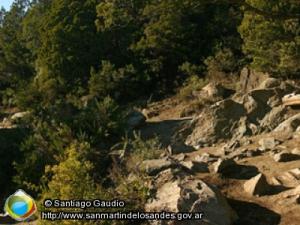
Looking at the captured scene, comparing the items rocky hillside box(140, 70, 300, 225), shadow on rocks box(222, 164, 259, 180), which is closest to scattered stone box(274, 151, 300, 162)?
rocky hillside box(140, 70, 300, 225)

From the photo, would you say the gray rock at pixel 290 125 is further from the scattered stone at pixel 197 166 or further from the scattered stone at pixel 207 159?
the scattered stone at pixel 197 166

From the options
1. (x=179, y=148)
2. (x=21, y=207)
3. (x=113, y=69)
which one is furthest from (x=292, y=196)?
(x=113, y=69)

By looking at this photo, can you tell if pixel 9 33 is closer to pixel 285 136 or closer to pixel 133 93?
pixel 133 93

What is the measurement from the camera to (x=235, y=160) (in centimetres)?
1043

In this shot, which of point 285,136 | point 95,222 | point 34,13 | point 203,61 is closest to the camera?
point 95,222

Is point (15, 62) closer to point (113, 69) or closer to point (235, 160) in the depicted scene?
point (113, 69)

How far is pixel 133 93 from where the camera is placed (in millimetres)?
22609

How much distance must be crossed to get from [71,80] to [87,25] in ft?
8.47

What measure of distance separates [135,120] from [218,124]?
3115 millimetres

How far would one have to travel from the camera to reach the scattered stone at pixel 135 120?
16.0 metres

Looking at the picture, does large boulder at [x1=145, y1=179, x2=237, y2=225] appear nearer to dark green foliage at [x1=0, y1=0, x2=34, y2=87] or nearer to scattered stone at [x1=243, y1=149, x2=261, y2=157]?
scattered stone at [x1=243, y1=149, x2=261, y2=157]

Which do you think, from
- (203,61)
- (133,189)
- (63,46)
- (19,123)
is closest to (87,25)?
(63,46)

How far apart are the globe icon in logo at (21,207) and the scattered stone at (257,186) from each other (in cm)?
338

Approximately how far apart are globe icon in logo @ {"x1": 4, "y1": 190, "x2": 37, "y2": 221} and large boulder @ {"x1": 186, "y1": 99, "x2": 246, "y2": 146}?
5.70m
